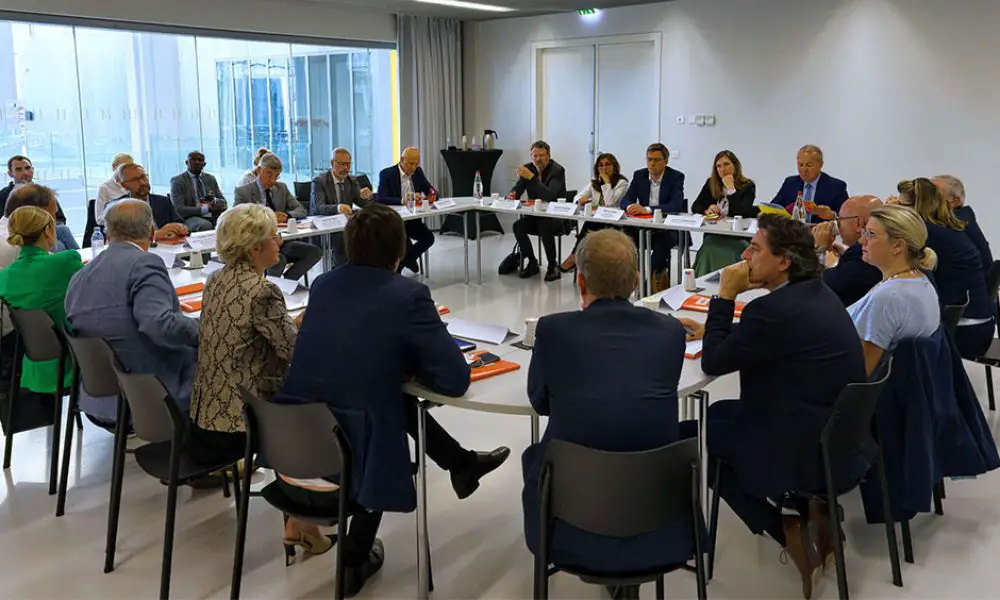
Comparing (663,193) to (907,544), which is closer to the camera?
(907,544)

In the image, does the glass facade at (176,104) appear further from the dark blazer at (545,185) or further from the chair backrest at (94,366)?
the chair backrest at (94,366)

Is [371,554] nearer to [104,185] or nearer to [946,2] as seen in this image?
[104,185]

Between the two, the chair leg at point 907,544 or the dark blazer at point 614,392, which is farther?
the chair leg at point 907,544

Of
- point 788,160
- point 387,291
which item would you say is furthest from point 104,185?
point 788,160

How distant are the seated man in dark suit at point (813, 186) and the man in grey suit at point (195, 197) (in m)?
4.50

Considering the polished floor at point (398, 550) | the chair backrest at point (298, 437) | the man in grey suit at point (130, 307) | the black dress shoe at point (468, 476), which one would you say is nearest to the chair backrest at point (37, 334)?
the man in grey suit at point (130, 307)

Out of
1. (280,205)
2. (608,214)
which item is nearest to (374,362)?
(608,214)

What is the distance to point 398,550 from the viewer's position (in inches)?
123

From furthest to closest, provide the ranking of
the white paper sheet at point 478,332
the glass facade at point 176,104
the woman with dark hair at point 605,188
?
the glass facade at point 176,104 < the woman with dark hair at point 605,188 < the white paper sheet at point 478,332

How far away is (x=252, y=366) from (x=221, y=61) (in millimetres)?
7392

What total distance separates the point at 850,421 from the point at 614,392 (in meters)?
0.85

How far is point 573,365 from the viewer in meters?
2.21

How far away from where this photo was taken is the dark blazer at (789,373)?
100 inches

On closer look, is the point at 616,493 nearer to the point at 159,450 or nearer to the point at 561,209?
the point at 159,450
